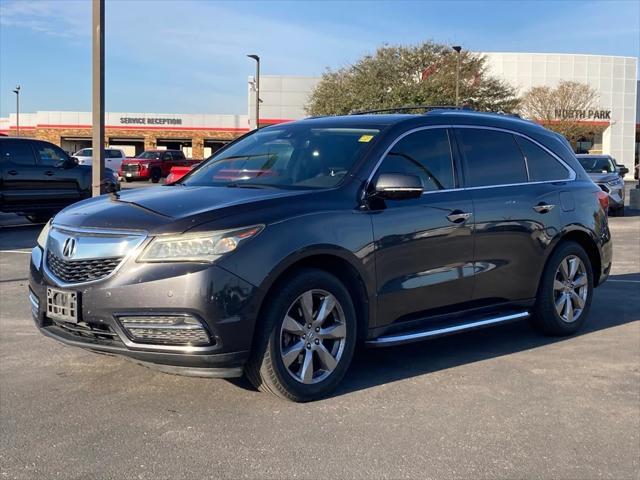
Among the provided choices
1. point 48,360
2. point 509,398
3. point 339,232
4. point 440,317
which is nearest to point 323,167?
point 339,232

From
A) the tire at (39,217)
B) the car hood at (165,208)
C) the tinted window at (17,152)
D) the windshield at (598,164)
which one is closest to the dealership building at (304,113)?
the windshield at (598,164)

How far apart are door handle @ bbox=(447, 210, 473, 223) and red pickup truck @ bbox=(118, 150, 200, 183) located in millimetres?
33020

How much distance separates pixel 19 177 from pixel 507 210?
1185cm

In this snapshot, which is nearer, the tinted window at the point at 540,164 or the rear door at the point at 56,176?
the tinted window at the point at 540,164

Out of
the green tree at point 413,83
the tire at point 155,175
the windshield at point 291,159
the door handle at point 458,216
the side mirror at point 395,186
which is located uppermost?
the green tree at point 413,83

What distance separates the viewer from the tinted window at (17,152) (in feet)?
47.1

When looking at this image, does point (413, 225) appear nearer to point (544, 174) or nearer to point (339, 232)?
point (339, 232)

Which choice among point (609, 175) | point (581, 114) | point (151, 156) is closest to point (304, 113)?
point (151, 156)

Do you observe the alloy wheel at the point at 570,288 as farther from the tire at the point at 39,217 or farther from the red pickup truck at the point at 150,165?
the red pickup truck at the point at 150,165

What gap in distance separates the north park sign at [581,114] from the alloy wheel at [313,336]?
54.8 metres

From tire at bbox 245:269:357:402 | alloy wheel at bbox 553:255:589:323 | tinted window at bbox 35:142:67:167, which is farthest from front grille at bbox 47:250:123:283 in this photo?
tinted window at bbox 35:142:67:167

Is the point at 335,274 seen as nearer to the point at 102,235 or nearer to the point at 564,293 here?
the point at 102,235

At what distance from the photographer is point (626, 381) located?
5.03m

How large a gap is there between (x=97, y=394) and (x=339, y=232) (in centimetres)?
190
